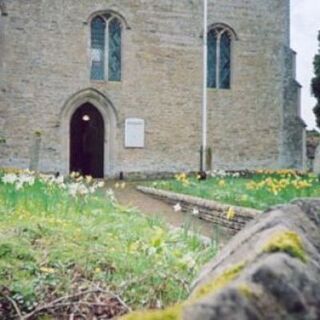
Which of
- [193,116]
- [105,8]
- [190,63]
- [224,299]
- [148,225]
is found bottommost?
[148,225]

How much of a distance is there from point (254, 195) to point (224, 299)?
10737 mm

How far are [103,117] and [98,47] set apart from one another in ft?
7.92

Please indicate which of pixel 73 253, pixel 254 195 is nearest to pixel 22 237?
pixel 73 253

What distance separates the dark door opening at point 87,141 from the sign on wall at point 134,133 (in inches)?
45.7

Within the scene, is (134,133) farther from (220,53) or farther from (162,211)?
(162,211)

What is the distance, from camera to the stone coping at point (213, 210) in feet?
33.2

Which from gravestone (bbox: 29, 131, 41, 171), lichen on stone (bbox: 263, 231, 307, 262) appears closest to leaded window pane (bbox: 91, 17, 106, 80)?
gravestone (bbox: 29, 131, 41, 171)

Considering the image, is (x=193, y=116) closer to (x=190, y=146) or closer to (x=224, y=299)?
(x=190, y=146)

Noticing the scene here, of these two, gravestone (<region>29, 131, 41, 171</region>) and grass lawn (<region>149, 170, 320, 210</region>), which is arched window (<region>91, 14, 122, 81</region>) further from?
grass lawn (<region>149, 170, 320, 210</region>)

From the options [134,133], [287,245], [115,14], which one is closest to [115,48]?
[115,14]

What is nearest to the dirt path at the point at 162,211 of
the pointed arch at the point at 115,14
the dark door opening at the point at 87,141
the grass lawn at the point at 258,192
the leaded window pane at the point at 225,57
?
the grass lawn at the point at 258,192

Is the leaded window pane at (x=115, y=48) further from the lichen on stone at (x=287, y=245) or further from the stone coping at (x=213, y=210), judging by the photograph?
the lichen on stone at (x=287, y=245)

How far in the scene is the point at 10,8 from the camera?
22.6m

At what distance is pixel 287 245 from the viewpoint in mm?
2000
